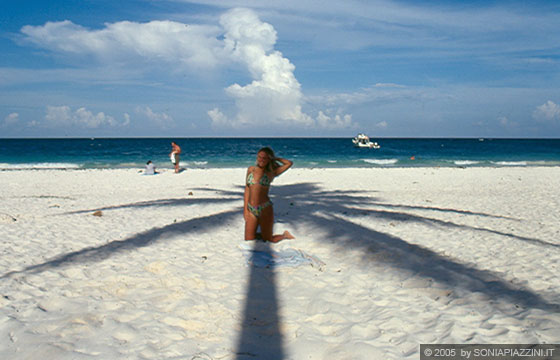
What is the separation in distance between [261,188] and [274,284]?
1870 millimetres

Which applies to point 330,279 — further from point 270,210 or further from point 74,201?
point 74,201

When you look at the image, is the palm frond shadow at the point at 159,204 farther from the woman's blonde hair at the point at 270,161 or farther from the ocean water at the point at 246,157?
the ocean water at the point at 246,157

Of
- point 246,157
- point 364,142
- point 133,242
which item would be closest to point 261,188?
point 133,242

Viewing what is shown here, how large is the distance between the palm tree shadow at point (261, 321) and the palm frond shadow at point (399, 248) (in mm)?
1935

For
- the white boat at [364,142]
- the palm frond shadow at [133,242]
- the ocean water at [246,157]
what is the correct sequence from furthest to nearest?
1. the white boat at [364,142]
2. the ocean water at [246,157]
3. the palm frond shadow at [133,242]

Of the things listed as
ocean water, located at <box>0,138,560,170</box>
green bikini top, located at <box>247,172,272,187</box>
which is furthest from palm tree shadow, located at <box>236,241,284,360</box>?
ocean water, located at <box>0,138,560,170</box>

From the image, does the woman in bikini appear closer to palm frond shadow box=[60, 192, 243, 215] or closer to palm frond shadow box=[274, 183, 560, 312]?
palm frond shadow box=[274, 183, 560, 312]

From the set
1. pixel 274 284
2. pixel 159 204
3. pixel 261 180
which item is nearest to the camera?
pixel 274 284

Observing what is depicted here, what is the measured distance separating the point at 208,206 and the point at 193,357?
26.2 ft

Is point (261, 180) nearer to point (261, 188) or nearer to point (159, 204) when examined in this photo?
point (261, 188)

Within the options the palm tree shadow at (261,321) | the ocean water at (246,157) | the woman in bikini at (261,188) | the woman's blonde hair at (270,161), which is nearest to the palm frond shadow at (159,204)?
the woman in bikini at (261,188)

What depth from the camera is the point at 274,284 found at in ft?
16.4

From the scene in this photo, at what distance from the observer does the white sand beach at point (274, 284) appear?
3416 mm

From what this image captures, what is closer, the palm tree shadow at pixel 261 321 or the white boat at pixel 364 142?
the palm tree shadow at pixel 261 321
